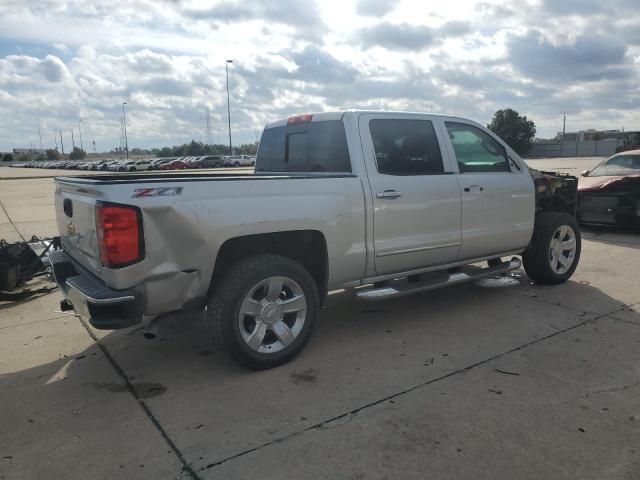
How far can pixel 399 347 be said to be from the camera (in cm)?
432

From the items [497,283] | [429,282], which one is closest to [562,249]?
[497,283]

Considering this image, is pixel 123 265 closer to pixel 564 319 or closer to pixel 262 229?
pixel 262 229

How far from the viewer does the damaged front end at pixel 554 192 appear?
6.03m

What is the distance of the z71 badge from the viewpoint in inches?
129

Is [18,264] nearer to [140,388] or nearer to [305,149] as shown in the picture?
[140,388]

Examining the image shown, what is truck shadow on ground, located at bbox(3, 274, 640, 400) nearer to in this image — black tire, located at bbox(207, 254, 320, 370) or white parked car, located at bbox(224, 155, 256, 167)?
black tire, located at bbox(207, 254, 320, 370)

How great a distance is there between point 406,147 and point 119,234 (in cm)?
261

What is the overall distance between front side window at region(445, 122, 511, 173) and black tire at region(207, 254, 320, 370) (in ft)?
7.16

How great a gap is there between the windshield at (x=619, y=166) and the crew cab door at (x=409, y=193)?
673 cm

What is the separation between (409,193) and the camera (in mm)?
4535

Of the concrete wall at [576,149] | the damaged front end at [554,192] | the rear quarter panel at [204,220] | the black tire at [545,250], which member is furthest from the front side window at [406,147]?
the concrete wall at [576,149]

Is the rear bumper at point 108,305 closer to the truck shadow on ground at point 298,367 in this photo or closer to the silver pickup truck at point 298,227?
the silver pickup truck at point 298,227

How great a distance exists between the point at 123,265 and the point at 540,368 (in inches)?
117

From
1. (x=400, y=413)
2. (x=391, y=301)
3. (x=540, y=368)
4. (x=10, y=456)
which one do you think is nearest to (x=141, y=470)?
(x=10, y=456)
